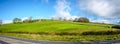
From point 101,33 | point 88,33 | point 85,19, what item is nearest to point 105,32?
point 101,33

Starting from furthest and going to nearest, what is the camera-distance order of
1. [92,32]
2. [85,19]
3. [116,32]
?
[85,19] < [92,32] < [116,32]

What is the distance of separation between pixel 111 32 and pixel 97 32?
334 centimetres

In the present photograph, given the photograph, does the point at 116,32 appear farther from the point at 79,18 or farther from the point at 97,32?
the point at 79,18

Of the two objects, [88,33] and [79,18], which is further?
[79,18]

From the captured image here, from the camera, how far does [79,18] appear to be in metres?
137

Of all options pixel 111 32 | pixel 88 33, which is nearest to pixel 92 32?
pixel 88 33

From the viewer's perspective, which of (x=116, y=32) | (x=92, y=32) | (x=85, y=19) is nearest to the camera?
(x=116, y=32)

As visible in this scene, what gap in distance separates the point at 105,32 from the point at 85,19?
280ft

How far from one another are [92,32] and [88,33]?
90 centimetres

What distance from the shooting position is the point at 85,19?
424 ft

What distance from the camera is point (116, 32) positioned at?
1711 inches

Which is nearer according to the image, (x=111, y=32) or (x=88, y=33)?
(x=111, y=32)

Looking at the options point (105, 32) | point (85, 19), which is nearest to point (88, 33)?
point (105, 32)

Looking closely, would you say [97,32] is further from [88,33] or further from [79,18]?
[79,18]
